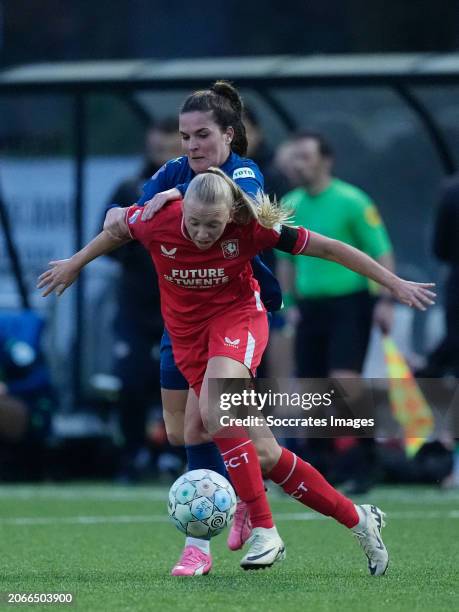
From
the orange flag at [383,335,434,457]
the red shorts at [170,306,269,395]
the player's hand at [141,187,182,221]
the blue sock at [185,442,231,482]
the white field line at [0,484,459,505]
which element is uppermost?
the player's hand at [141,187,182,221]

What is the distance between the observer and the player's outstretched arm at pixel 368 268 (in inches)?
216

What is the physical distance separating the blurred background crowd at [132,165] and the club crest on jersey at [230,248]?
4626mm

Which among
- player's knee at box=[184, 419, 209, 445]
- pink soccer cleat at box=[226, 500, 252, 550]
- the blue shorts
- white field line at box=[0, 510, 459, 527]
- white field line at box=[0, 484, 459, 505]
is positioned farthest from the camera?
white field line at box=[0, 484, 459, 505]

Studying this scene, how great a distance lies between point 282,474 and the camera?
18.0 feet

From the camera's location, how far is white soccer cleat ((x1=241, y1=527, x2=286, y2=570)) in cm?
538

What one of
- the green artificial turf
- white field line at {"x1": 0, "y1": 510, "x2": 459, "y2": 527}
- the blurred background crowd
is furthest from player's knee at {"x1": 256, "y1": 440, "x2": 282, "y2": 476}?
the blurred background crowd

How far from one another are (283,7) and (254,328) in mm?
6054

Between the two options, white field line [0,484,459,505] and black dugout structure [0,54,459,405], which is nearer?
white field line [0,484,459,505]

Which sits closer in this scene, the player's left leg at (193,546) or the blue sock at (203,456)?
the player's left leg at (193,546)

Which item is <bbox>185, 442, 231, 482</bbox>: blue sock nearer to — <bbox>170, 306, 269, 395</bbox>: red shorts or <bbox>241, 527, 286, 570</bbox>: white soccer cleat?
<bbox>170, 306, 269, 395</bbox>: red shorts

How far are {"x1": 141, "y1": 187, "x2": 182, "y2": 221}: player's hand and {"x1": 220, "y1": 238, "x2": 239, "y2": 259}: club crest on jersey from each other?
25 cm

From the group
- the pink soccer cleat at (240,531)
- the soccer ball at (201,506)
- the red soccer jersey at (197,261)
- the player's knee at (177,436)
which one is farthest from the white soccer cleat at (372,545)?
the red soccer jersey at (197,261)

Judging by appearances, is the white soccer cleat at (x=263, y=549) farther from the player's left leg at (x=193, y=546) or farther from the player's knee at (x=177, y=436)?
the player's knee at (x=177, y=436)

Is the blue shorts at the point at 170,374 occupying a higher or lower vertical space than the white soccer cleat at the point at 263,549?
higher
